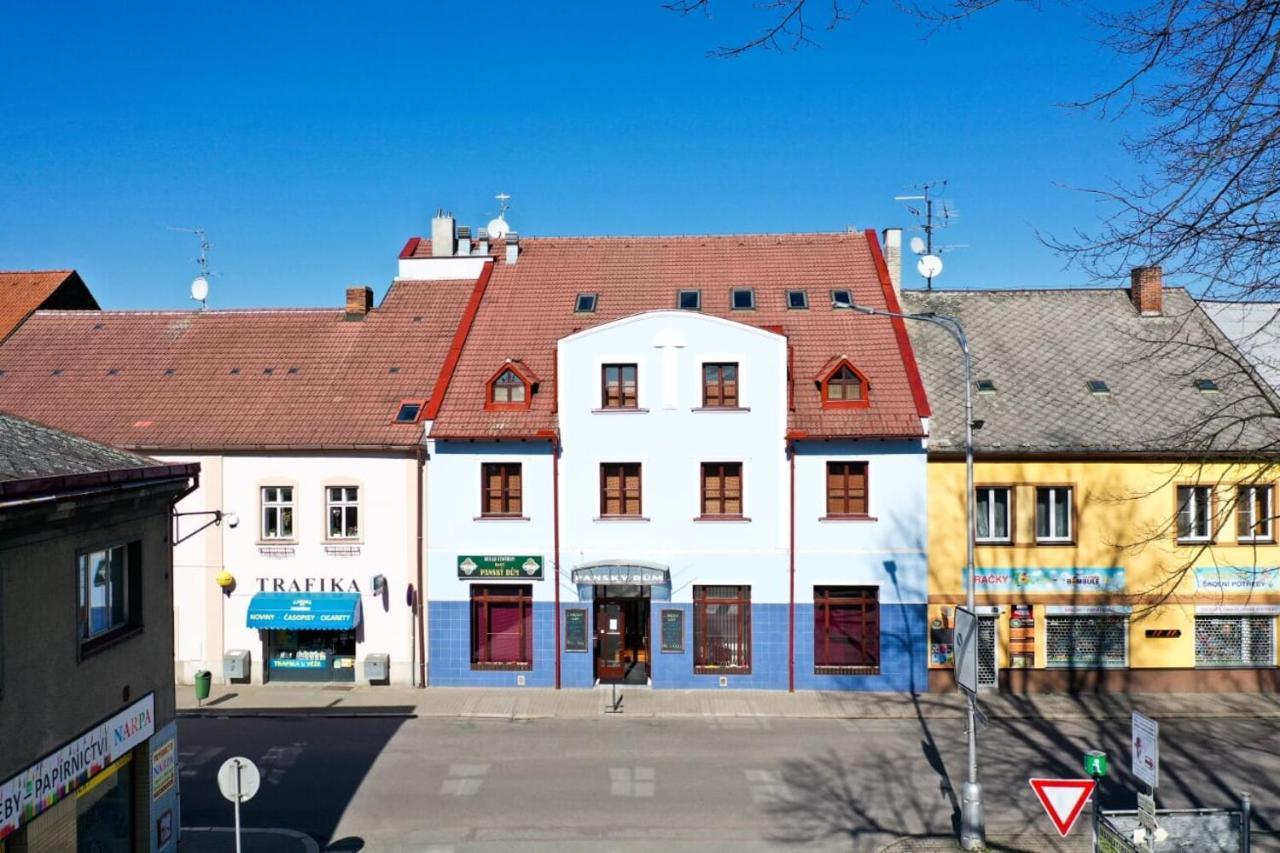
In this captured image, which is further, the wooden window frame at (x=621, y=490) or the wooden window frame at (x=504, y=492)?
the wooden window frame at (x=504, y=492)

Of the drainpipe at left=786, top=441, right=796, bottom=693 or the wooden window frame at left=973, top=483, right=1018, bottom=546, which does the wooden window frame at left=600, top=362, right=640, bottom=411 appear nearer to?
the drainpipe at left=786, top=441, right=796, bottom=693

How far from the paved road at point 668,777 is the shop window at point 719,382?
785cm

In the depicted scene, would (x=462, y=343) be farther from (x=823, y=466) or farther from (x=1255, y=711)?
(x=1255, y=711)

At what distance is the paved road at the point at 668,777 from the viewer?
16.1 meters

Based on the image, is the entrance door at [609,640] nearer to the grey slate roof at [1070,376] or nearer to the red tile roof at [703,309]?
the red tile roof at [703,309]

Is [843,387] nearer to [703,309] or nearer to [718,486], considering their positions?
[718,486]

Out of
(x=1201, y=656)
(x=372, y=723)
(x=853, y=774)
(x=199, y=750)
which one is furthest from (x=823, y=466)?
(x=199, y=750)

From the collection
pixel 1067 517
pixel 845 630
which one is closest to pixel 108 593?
pixel 845 630

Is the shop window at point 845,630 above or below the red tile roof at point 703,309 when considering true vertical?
below

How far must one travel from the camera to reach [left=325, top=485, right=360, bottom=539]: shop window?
2544cm

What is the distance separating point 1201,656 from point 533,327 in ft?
64.3

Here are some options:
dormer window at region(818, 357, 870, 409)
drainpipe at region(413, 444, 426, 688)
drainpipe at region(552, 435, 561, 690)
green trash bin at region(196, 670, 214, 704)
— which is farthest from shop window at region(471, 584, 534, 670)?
dormer window at region(818, 357, 870, 409)

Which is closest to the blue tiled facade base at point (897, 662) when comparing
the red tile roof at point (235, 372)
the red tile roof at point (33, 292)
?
the red tile roof at point (235, 372)

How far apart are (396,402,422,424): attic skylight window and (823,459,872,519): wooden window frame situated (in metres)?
11.0
